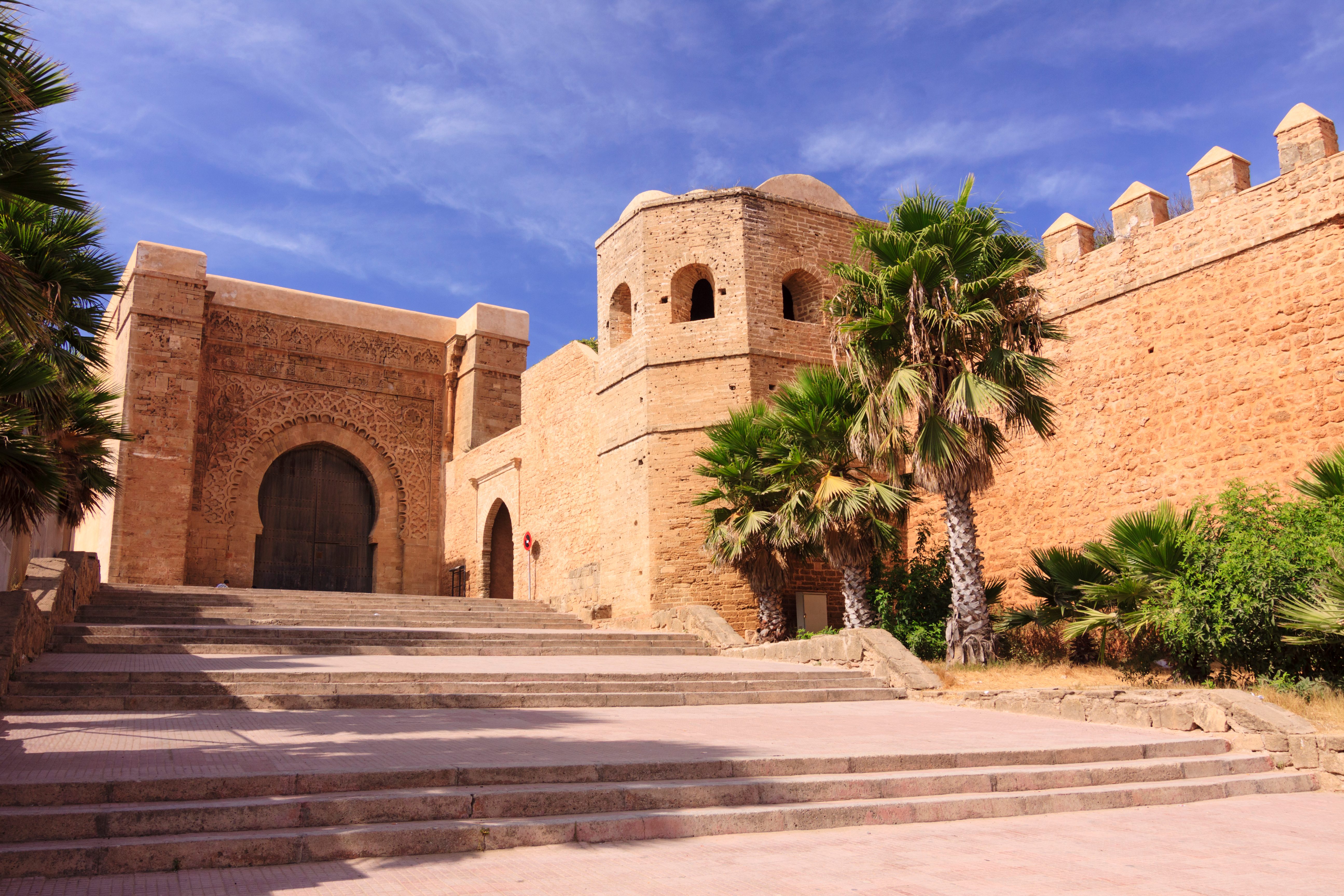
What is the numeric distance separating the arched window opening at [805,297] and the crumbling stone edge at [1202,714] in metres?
7.96

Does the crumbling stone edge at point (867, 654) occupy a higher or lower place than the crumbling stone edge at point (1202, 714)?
higher

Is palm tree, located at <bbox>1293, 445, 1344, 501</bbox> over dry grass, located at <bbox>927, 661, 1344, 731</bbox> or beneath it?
over

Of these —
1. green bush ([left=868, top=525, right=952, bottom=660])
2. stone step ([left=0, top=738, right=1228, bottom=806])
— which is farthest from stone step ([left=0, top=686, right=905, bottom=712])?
stone step ([left=0, top=738, right=1228, bottom=806])

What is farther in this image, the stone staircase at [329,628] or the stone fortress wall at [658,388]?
the stone fortress wall at [658,388]

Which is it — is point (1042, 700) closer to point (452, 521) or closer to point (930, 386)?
point (930, 386)

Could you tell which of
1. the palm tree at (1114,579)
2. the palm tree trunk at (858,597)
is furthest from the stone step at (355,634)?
the palm tree at (1114,579)

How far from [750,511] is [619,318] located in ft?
16.5

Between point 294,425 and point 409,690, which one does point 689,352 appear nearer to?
point 409,690

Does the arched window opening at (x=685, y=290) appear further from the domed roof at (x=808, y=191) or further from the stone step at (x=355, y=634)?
the stone step at (x=355, y=634)

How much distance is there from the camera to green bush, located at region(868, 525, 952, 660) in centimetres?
1121

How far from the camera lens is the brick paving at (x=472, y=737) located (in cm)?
462

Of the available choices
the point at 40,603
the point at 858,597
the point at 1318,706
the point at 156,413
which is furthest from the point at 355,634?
the point at 156,413

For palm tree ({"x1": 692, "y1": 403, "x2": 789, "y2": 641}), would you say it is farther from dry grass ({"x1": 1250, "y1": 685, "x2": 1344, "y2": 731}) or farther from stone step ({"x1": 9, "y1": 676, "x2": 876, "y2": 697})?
dry grass ({"x1": 1250, "y1": 685, "x2": 1344, "y2": 731})

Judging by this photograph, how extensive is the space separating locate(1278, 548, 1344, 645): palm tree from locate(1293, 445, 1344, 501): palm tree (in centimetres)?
109
